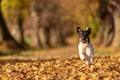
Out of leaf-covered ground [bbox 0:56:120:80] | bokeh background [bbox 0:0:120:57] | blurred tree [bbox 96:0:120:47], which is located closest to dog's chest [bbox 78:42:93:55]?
leaf-covered ground [bbox 0:56:120:80]

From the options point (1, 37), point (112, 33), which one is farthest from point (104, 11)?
point (1, 37)

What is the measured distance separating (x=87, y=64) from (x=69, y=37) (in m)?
93.7

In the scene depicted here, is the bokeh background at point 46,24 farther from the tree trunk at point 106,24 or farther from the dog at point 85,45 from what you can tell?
the dog at point 85,45

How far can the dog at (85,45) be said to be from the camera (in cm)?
1670

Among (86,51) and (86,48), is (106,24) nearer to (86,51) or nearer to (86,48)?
(86,51)

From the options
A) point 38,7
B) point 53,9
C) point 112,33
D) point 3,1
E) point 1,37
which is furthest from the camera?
point 53,9

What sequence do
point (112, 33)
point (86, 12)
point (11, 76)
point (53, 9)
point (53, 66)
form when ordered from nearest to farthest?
point (11, 76), point (53, 66), point (112, 33), point (53, 9), point (86, 12)

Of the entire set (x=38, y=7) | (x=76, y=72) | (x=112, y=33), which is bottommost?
(x=76, y=72)

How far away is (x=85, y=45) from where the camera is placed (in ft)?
55.0

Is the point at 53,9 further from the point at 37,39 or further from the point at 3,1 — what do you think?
the point at 3,1

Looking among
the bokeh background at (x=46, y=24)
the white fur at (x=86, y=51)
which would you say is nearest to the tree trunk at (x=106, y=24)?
the bokeh background at (x=46, y=24)

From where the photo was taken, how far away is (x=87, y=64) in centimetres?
1716

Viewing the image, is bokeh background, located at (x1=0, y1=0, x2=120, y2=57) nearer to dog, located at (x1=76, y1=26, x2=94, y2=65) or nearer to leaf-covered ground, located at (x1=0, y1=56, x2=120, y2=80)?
leaf-covered ground, located at (x1=0, y1=56, x2=120, y2=80)

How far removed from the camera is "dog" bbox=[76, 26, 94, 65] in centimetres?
1670
